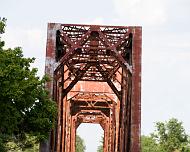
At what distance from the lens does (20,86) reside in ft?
64.3

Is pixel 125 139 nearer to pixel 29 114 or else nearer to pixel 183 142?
pixel 29 114

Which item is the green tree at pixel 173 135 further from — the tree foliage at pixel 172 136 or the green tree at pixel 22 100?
the green tree at pixel 22 100

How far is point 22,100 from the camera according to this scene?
1975 cm

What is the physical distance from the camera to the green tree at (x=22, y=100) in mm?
19297

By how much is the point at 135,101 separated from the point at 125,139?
12.8 feet

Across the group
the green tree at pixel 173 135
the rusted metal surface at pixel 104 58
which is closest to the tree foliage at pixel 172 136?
the green tree at pixel 173 135

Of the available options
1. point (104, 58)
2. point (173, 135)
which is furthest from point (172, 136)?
point (104, 58)

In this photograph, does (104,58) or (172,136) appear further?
(172,136)

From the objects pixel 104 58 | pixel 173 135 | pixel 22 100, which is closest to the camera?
pixel 22 100

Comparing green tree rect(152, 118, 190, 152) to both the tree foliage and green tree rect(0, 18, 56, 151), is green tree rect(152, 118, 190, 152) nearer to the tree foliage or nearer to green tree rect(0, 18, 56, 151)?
the tree foliage

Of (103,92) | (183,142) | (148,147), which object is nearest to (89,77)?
(103,92)

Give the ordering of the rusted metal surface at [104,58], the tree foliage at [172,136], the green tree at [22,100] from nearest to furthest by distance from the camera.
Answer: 1. the green tree at [22,100]
2. the rusted metal surface at [104,58]
3. the tree foliage at [172,136]

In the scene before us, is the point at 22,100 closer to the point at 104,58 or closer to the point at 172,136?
the point at 104,58

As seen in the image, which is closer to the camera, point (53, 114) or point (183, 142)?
point (53, 114)
